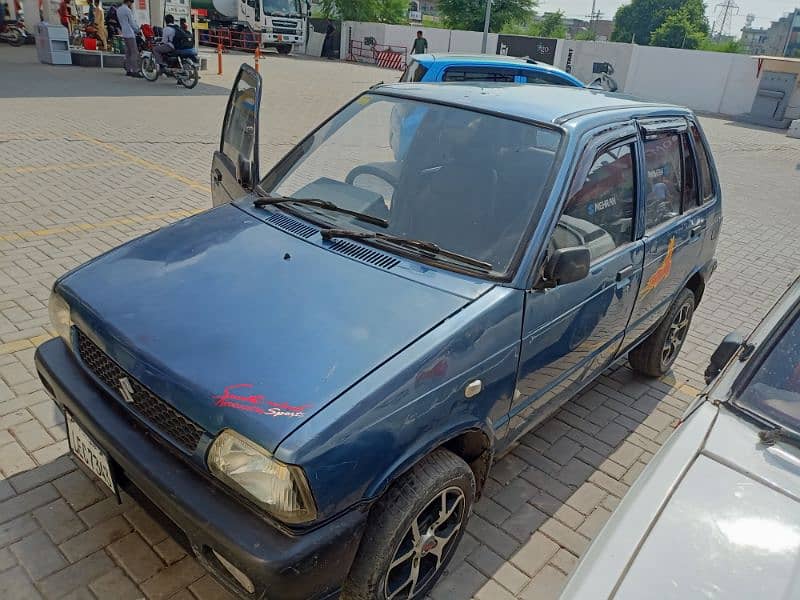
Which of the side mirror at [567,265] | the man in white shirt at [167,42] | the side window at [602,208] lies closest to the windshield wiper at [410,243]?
the side mirror at [567,265]

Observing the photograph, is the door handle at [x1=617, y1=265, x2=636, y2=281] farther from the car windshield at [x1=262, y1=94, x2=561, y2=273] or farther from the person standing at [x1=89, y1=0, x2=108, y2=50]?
the person standing at [x1=89, y1=0, x2=108, y2=50]

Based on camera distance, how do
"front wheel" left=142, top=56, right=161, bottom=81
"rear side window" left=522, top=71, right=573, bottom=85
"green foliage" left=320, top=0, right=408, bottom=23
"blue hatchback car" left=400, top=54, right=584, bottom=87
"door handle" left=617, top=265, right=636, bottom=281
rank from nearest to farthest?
"door handle" left=617, top=265, right=636, bottom=281 < "blue hatchback car" left=400, top=54, right=584, bottom=87 < "rear side window" left=522, top=71, right=573, bottom=85 < "front wheel" left=142, top=56, right=161, bottom=81 < "green foliage" left=320, top=0, right=408, bottom=23

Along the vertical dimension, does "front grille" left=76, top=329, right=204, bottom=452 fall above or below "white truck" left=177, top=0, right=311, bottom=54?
below

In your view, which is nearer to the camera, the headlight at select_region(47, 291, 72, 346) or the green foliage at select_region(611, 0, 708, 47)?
the headlight at select_region(47, 291, 72, 346)

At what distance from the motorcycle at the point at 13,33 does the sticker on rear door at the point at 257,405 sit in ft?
78.5

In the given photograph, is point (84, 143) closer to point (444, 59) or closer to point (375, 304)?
point (444, 59)

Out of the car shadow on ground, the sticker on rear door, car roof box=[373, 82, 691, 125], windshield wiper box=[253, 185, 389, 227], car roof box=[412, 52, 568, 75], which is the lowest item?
the car shadow on ground

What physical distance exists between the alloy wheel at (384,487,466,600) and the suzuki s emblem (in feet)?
3.64

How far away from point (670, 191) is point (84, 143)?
27.7ft

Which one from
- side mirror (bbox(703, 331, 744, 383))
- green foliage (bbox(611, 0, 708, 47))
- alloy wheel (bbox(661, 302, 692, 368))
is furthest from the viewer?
green foliage (bbox(611, 0, 708, 47))

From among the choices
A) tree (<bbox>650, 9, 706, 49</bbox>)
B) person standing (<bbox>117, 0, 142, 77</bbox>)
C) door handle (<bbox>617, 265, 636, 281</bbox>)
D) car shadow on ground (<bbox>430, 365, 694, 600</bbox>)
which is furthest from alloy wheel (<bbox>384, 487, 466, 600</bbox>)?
tree (<bbox>650, 9, 706, 49</bbox>)

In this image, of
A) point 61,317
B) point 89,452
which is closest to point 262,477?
point 89,452

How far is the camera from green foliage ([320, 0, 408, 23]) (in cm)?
3838

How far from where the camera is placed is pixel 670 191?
12.2 feet
